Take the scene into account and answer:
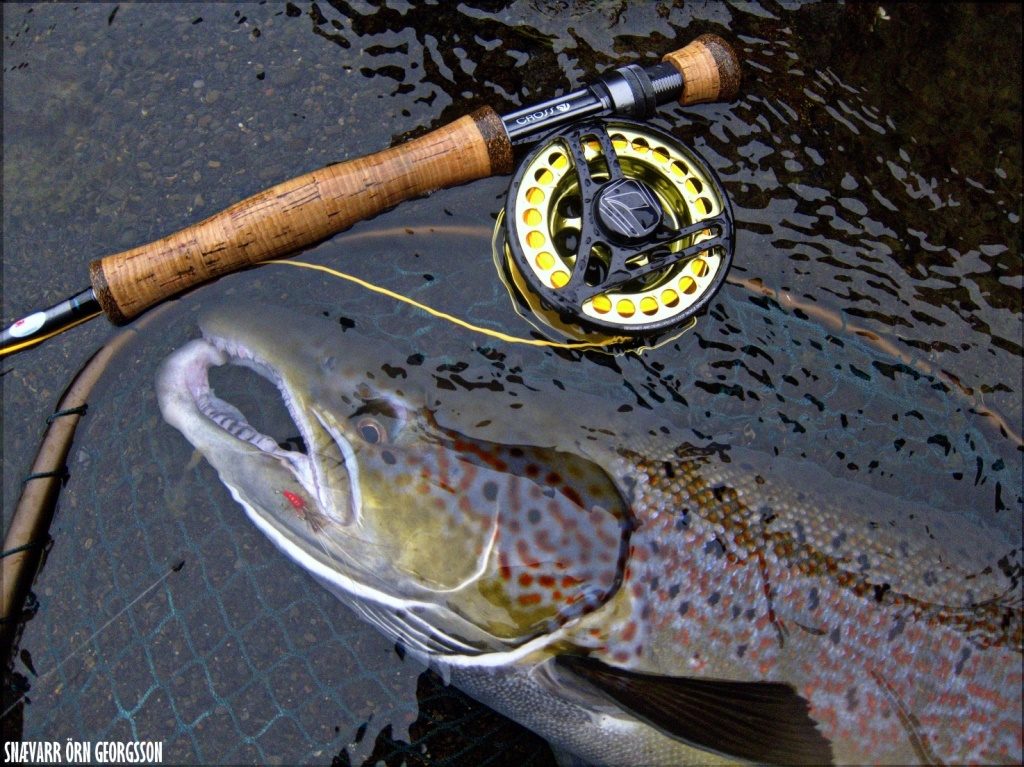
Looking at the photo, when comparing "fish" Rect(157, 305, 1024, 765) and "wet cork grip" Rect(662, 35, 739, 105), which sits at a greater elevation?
"wet cork grip" Rect(662, 35, 739, 105)

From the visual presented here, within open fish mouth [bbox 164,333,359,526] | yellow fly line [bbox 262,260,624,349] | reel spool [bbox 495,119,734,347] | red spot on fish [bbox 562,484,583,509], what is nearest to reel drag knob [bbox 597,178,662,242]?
reel spool [bbox 495,119,734,347]

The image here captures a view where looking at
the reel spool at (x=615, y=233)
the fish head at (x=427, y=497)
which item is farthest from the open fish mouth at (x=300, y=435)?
the reel spool at (x=615, y=233)

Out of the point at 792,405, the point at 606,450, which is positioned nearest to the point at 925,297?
the point at 792,405

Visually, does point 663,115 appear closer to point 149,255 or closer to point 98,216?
point 149,255

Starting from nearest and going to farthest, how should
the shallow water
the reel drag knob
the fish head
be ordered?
1. the fish head
2. the reel drag knob
3. the shallow water

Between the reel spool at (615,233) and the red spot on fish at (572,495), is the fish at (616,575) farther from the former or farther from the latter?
the reel spool at (615,233)

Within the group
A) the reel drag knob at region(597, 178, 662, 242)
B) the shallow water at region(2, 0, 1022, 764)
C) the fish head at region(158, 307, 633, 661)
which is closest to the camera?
the fish head at region(158, 307, 633, 661)

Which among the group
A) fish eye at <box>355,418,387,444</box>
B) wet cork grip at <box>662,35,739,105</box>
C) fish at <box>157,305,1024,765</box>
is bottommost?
fish at <box>157,305,1024,765</box>

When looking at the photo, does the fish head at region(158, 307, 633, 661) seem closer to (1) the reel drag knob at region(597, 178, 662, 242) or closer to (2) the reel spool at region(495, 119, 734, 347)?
(2) the reel spool at region(495, 119, 734, 347)
